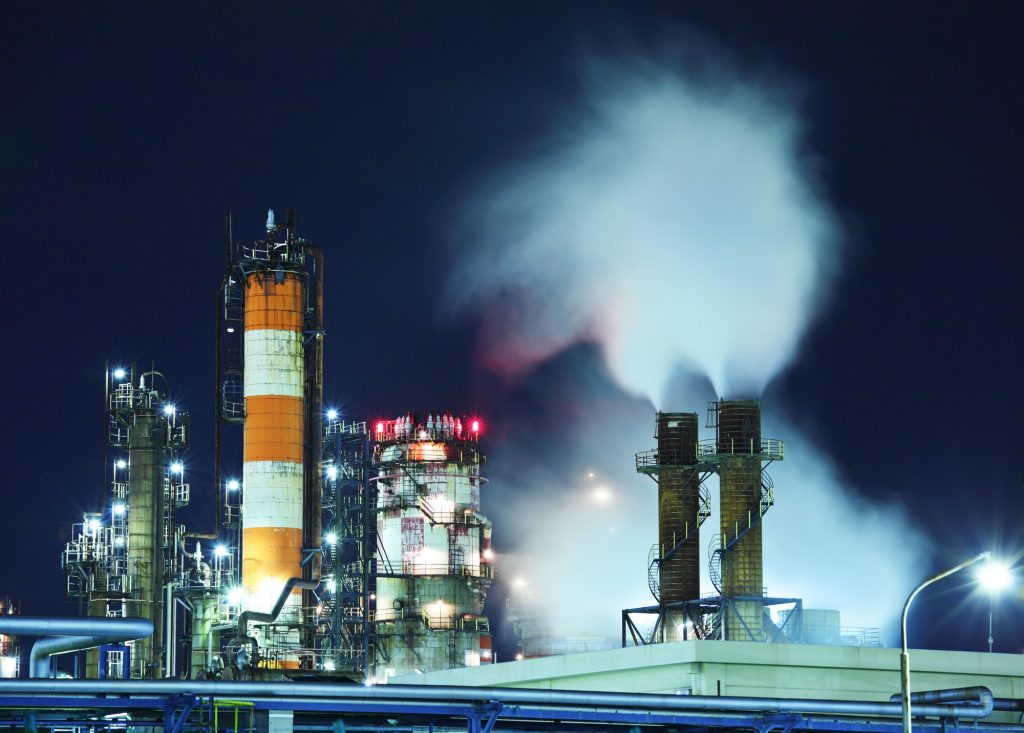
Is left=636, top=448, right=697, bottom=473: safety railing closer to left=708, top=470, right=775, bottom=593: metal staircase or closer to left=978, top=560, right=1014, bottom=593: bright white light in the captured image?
left=708, top=470, right=775, bottom=593: metal staircase

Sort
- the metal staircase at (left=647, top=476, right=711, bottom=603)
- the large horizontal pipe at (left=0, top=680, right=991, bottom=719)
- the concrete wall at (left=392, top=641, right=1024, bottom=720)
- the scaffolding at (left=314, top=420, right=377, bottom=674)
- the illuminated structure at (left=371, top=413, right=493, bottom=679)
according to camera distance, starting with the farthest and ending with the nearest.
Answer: the illuminated structure at (left=371, top=413, right=493, bottom=679) < the scaffolding at (left=314, top=420, right=377, bottom=674) < the metal staircase at (left=647, top=476, right=711, bottom=603) < the concrete wall at (left=392, top=641, right=1024, bottom=720) < the large horizontal pipe at (left=0, top=680, right=991, bottom=719)

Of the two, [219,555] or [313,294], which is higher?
[313,294]

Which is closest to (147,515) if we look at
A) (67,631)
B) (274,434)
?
(274,434)

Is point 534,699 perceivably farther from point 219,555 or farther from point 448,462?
point 448,462

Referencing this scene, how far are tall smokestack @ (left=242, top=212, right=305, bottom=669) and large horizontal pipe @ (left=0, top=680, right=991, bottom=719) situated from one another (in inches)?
1315

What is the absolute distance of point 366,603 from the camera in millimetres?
85375

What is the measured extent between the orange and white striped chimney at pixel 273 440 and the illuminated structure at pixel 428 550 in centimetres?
2915

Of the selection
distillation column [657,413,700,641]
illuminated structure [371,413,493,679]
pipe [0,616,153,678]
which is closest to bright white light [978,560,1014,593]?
pipe [0,616,153,678]

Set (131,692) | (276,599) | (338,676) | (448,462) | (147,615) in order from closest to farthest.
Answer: (131,692)
(338,676)
(276,599)
(147,615)
(448,462)

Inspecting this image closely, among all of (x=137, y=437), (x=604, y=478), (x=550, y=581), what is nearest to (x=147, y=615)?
(x=137, y=437)

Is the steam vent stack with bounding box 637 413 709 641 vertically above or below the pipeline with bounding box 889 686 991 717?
above

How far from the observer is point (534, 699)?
30203mm

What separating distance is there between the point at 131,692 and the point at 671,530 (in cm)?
4537

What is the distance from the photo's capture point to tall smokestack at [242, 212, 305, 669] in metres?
63.1
